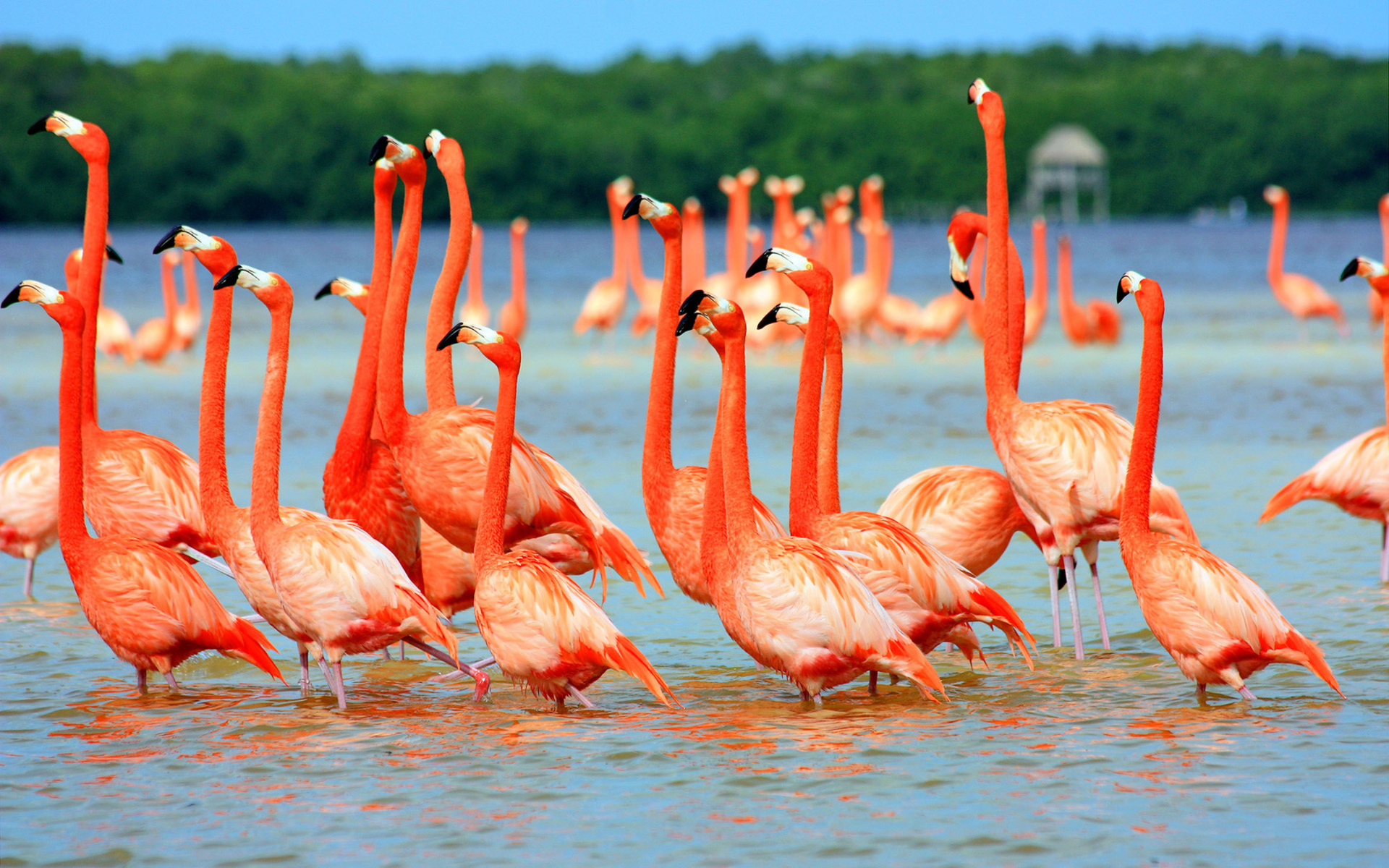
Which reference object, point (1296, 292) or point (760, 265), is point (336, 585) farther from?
point (1296, 292)

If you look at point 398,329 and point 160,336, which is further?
point 160,336

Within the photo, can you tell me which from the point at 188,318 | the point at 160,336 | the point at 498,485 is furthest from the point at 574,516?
Result: the point at 188,318

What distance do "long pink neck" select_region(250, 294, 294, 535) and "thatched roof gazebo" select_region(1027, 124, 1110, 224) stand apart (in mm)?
92779

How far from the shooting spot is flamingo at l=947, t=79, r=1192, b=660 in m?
6.16

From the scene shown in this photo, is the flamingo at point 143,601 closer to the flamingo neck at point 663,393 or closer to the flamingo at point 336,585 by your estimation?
the flamingo at point 336,585

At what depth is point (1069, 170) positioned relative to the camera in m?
99.5

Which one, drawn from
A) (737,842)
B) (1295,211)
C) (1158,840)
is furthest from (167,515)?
(1295,211)

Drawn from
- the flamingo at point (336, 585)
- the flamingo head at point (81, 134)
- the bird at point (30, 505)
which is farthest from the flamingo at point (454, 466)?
the bird at point (30, 505)

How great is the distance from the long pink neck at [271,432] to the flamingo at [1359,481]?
14.0 feet

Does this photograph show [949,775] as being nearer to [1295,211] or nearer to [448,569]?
[448,569]

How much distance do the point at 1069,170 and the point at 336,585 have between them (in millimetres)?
98066

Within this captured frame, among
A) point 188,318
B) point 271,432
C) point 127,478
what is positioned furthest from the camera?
point 188,318

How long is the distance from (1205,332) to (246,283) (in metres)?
17.3

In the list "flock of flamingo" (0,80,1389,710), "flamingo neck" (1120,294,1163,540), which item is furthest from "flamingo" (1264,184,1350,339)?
"flamingo neck" (1120,294,1163,540)
